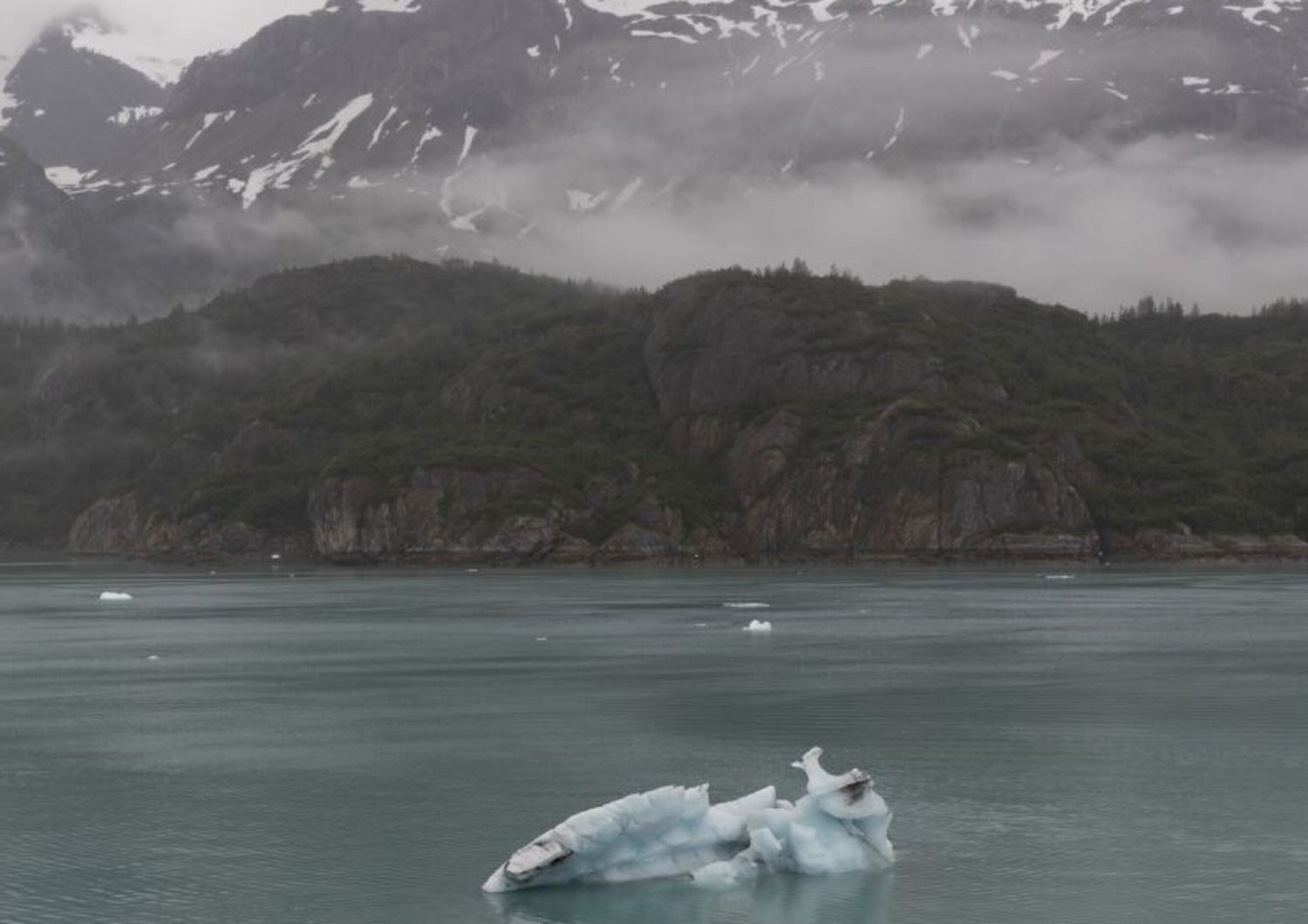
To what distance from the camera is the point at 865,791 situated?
135ft

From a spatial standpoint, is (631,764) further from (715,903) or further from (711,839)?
(715,903)

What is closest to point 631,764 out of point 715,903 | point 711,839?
point 711,839

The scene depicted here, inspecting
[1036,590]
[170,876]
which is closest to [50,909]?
[170,876]

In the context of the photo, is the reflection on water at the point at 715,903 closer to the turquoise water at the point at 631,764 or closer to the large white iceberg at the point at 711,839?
the turquoise water at the point at 631,764

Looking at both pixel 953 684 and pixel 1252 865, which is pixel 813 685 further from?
pixel 1252 865

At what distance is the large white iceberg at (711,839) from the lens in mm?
39969

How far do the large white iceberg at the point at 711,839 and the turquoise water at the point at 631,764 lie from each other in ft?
2.67

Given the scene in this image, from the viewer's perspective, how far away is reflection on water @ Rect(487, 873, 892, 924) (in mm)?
37656

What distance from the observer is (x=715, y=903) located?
38969mm

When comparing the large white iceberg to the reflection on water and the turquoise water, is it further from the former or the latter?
the turquoise water

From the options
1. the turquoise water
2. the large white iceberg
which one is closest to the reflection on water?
the turquoise water

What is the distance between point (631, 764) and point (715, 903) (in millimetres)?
19027

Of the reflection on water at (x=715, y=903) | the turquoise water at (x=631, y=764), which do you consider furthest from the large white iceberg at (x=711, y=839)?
the turquoise water at (x=631, y=764)

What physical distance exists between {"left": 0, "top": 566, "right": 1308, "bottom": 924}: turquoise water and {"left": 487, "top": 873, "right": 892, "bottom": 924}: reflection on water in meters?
0.11
